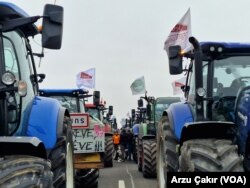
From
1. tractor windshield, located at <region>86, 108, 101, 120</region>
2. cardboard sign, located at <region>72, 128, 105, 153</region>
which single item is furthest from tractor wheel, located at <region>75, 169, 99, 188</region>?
tractor windshield, located at <region>86, 108, 101, 120</region>

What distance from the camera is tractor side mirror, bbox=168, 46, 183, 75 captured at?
629cm

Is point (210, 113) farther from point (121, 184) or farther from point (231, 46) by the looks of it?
point (121, 184)

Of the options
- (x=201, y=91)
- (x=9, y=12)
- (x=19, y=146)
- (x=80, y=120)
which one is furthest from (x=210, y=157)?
(x=80, y=120)

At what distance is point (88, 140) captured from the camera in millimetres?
9883

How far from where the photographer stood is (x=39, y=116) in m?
5.21

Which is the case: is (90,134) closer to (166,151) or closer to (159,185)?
(159,185)

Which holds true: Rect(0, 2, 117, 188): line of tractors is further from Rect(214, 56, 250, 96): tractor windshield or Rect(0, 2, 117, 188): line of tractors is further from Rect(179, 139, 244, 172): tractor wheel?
Rect(214, 56, 250, 96): tractor windshield

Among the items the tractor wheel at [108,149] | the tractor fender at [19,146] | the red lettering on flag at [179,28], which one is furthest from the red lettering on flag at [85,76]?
the tractor fender at [19,146]

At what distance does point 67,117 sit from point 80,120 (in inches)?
141

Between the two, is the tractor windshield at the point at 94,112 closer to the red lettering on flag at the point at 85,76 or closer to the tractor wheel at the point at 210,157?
the red lettering on flag at the point at 85,76

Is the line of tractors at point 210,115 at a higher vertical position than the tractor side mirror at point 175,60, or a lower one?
lower

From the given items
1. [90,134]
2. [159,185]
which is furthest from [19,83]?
[90,134]

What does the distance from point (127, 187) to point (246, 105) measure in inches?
274

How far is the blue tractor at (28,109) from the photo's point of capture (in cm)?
392
